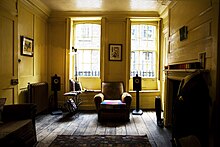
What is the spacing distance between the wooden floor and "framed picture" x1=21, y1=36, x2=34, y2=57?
1602 mm

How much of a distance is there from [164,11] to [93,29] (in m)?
2.16

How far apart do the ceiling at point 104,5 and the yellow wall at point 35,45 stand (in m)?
0.49

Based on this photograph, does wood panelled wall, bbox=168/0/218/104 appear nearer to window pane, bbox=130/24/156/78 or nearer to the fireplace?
the fireplace

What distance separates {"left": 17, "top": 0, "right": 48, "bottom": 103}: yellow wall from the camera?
442cm

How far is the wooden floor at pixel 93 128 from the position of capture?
3.50 m

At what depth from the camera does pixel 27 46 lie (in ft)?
15.4

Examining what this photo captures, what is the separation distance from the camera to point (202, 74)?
2.54 m

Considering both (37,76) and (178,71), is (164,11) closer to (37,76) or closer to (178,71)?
(178,71)

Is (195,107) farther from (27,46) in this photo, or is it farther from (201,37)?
(27,46)

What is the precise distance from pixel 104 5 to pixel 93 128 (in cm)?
320

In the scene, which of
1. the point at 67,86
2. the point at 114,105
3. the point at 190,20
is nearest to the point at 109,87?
the point at 114,105

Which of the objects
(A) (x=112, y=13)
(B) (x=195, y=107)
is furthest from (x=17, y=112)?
(A) (x=112, y=13)

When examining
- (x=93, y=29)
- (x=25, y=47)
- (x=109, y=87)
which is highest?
(x=93, y=29)

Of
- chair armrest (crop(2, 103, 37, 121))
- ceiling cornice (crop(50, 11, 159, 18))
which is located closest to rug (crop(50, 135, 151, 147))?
chair armrest (crop(2, 103, 37, 121))
